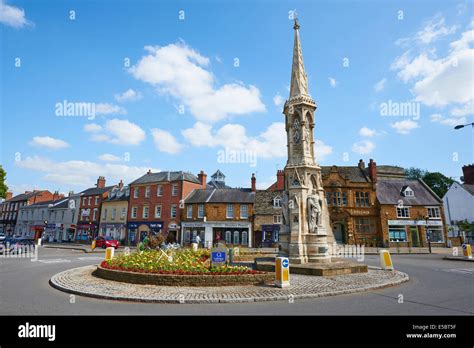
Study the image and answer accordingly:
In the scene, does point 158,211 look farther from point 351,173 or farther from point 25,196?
point 25,196

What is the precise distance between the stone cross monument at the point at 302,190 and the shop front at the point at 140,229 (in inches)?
1101

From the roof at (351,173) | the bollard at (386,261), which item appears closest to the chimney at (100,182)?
the roof at (351,173)

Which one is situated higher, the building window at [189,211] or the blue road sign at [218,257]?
the building window at [189,211]

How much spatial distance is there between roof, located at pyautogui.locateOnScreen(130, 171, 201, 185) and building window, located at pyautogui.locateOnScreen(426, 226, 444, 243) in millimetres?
32022

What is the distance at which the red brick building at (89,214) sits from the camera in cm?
4494

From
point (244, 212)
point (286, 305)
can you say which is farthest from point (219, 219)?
point (286, 305)

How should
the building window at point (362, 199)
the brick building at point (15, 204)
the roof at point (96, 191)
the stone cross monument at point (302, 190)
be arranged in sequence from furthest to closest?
the brick building at point (15, 204), the roof at point (96, 191), the building window at point (362, 199), the stone cross monument at point (302, 190)

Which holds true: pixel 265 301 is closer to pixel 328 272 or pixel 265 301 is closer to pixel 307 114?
pixel 328 272

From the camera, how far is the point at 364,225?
36125mm

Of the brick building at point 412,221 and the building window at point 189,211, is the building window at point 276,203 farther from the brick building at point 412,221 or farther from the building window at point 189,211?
the brick building at point 412,221

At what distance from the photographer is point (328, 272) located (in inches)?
462

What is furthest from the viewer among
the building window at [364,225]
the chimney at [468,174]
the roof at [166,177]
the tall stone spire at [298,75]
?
the chimney at [468,174]
